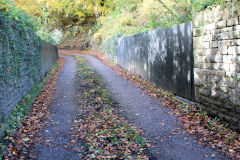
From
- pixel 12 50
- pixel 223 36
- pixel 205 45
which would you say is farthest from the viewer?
pixel 12 50

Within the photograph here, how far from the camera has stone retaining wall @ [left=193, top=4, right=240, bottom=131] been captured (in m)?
4.72

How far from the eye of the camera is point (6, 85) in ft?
18.2

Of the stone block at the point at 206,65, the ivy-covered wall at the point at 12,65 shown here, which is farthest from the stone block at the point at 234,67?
the ivy-covered wall at the point at 12,65

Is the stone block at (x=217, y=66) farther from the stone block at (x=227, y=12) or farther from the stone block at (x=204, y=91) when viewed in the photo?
the stone block at (x=227, y=12)

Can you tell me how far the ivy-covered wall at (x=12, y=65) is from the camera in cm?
538

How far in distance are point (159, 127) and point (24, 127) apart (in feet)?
10.7

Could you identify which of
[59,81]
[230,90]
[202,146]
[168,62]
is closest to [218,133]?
[202,146]

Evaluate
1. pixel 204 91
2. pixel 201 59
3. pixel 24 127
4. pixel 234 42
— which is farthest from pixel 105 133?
pixel 234 42

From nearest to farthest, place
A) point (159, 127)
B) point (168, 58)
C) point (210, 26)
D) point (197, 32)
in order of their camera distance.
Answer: point (210, 26)
point (159, 127)
point (197, 32)
point (168, 58)

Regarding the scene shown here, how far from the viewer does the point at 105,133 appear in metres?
5.14

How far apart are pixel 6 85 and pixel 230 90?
5173mm

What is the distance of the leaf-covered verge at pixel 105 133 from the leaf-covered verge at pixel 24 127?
101cm

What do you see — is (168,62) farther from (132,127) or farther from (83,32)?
(83,32)

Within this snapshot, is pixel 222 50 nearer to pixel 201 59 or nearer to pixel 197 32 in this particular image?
pixel 201 59
